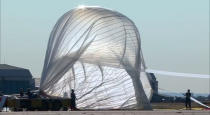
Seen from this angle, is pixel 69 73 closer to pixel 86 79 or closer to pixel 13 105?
pixel 86 79

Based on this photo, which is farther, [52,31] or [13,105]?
[52,31]

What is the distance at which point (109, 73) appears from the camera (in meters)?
58.0

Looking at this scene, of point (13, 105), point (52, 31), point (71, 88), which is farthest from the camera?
point (52, 31)

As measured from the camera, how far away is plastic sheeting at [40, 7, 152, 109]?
2242 inches

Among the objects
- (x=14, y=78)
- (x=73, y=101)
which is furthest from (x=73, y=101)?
(x=14, y=78)

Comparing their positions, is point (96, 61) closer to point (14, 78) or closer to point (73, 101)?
point (73, 101)

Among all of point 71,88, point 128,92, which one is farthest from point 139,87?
point 71,88

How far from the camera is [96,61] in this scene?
5838 cm

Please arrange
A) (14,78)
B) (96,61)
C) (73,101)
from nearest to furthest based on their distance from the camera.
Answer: (73,101), (96,61), (14,78)

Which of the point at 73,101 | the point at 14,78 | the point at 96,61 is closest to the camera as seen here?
the point at 73,101

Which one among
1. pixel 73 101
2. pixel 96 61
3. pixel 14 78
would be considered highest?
pixel 96 61

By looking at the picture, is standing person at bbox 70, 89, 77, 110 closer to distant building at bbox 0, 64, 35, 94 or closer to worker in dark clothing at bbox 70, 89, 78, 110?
worker in dark clothing at bbox 70, 89, 78, 110

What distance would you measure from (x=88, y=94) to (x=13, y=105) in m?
5.85

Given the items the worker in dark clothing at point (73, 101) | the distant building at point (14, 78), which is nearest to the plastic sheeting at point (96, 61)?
the worker in dark clothing at point (73, 101)
